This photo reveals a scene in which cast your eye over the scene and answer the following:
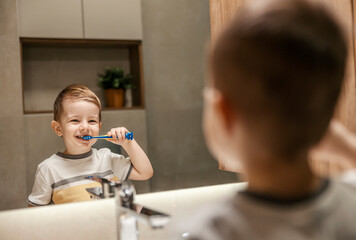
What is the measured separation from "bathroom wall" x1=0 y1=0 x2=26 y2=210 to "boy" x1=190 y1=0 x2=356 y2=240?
2.13 ft

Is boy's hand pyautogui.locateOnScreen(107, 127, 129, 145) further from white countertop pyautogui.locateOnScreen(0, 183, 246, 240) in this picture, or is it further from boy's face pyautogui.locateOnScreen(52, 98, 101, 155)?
white countertop pyautogui.locateOnScreen(0, 183, 246, 240)

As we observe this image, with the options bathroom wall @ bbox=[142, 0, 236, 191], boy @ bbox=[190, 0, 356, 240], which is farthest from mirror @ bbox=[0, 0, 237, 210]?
boy @ bbox=[190, 0, 356, 240]

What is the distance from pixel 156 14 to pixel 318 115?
716mm

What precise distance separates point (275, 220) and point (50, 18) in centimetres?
75

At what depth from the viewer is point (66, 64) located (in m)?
0.87

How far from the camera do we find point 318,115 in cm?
30

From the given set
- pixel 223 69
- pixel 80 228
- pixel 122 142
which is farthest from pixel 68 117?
pixel 223 69

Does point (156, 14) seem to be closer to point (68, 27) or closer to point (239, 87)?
point (68, 27)

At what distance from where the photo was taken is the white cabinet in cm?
84

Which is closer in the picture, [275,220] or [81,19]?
[275,220]

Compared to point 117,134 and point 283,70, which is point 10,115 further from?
point 283,70

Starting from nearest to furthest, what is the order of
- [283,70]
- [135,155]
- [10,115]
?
[283,70], [10,115], [135,155]

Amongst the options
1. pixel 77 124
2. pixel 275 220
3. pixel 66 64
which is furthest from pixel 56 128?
pixel 275 220

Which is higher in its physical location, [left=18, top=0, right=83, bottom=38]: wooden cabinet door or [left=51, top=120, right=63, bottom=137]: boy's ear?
[left=18, top=0, right=83, bottom=38]: wooden cabinet door
